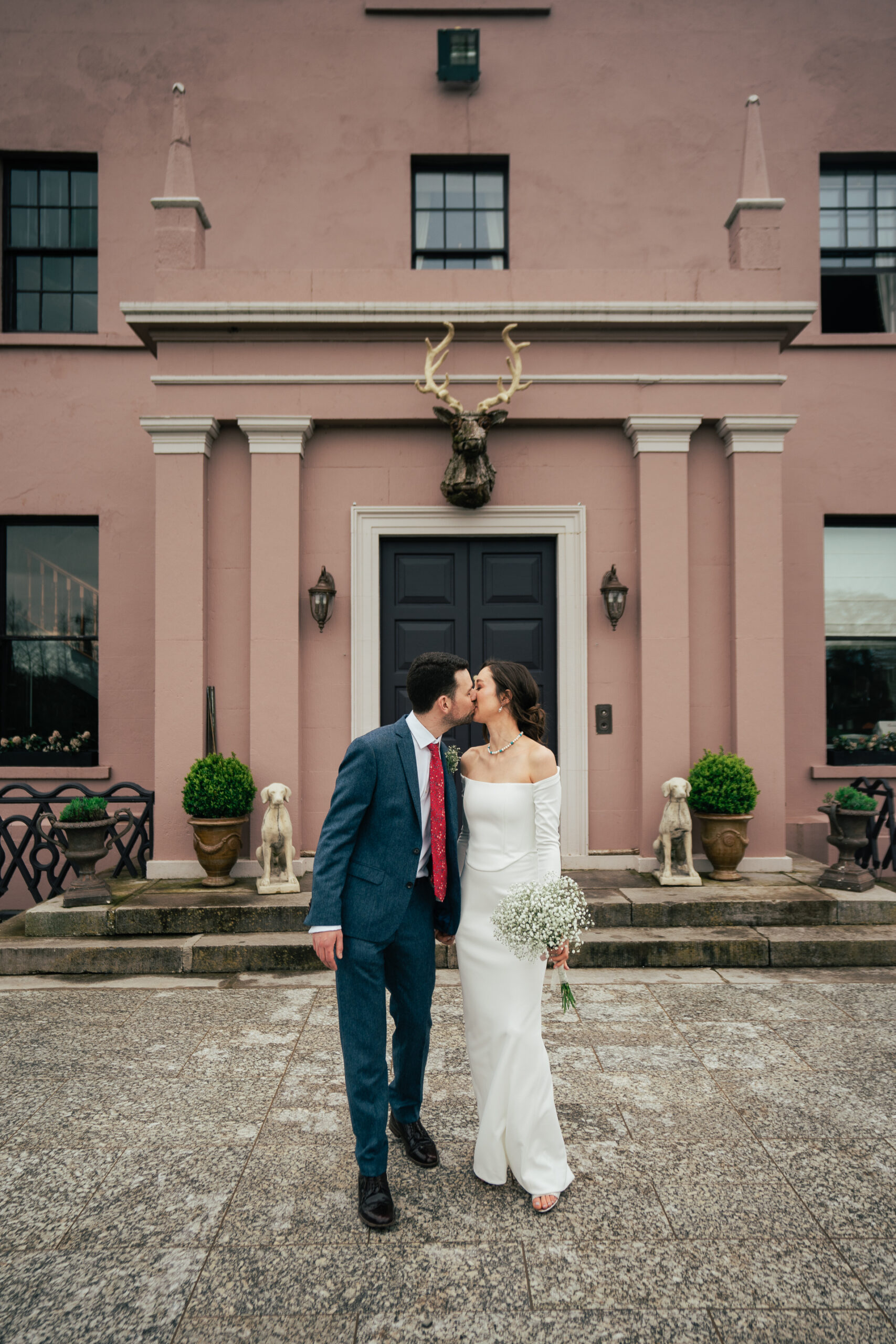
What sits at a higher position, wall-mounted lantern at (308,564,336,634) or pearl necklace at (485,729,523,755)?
wall-mounted lantern at (308,564,336,634)

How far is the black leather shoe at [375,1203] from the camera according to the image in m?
2.94

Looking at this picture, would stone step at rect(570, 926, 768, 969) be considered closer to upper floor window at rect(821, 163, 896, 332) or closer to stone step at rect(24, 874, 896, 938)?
stone step at rect(24, 874, 896, 938)

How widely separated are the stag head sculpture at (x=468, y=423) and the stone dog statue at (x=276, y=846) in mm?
3103

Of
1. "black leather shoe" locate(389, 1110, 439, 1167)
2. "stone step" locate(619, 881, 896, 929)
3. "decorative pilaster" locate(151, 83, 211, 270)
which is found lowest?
"black leather shoe" locate(389, 1110, 439, 1167)

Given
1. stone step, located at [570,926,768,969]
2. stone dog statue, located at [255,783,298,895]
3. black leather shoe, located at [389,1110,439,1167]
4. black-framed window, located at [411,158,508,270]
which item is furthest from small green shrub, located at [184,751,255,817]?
black-framed window, located at [411,158,508,270]

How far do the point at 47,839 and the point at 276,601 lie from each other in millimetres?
2904

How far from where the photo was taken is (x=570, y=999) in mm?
3270

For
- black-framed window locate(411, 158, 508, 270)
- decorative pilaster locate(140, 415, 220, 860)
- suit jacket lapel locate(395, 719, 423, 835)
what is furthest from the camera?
black-framed window locate(411, 158, 508, 270)

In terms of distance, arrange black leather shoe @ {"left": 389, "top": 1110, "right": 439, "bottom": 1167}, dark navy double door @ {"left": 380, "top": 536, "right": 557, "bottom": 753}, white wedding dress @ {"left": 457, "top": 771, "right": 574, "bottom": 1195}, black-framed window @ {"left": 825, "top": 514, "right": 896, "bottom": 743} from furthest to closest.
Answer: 1. black-framed window @ {"left": 825, "top": 514, "right": 896, "bottom": 743}
2. dark navy double door @ {"left": 380, "top": 536, "right": 557, "bottom": 753}
3. black leather shoe @ {"left": 389, "top": 1110, "right": 439, "bottom": 1167}
4. white wedding dress @ {"left": 457, "top": 771, "right": 574, "bottom": 1195}

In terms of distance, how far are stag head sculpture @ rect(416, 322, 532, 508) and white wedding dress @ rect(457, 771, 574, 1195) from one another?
14.3 feet

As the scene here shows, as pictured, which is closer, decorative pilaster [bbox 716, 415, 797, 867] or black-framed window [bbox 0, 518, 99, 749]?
decorative pilaster [bbox 716, 415, 797, 867]

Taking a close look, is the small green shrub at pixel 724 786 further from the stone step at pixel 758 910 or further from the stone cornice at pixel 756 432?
the stone cornice at pixel 756 432

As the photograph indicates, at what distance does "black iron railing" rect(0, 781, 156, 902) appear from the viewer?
23.8ft

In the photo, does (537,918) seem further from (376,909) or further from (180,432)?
(180,432)
